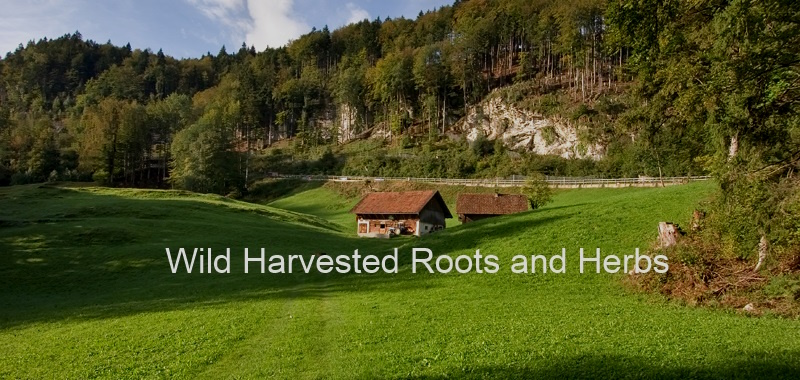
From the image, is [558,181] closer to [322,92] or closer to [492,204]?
[492,204]

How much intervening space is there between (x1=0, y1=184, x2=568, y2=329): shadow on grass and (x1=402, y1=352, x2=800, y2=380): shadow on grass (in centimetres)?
1264

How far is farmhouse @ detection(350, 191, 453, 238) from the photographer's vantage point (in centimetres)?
5041

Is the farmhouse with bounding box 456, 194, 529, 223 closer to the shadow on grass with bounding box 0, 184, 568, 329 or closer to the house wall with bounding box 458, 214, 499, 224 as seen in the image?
the house wall with bounding box 458, 214, 499, 224

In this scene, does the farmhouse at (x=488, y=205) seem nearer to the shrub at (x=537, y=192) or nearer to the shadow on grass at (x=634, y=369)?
the shrub at (x=537, y=192)

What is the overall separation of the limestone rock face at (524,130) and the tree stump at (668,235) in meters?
67.3

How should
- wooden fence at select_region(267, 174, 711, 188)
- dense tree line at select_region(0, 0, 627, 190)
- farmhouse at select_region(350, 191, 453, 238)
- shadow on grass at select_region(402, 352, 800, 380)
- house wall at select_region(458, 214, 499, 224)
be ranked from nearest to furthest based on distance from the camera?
shadow on grass at select_region(402, 352, 800, 380), farmhouse at select_region(350, 191, 453, 238), house wall at select_region(458, 214, 499, 224), wooden fence at select_region(267, 174, 711, 188), dense tree line at select_region(0, 0, 627, 190)

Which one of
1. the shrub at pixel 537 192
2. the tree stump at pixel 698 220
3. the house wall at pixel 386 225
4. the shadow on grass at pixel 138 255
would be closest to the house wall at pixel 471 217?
the shrub at pixel 537 192

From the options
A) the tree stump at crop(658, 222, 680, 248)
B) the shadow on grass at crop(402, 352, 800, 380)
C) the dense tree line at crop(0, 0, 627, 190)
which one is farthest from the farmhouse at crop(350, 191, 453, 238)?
the dense tree line at crop(0, 0, 627, 190)

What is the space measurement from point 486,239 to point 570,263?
6.80m

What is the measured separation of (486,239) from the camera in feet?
96.6

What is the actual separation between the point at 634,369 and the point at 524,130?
9178cm

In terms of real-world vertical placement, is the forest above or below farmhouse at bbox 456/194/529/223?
above

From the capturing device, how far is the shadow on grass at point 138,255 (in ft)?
78.9

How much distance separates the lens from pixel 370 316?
1741cm
